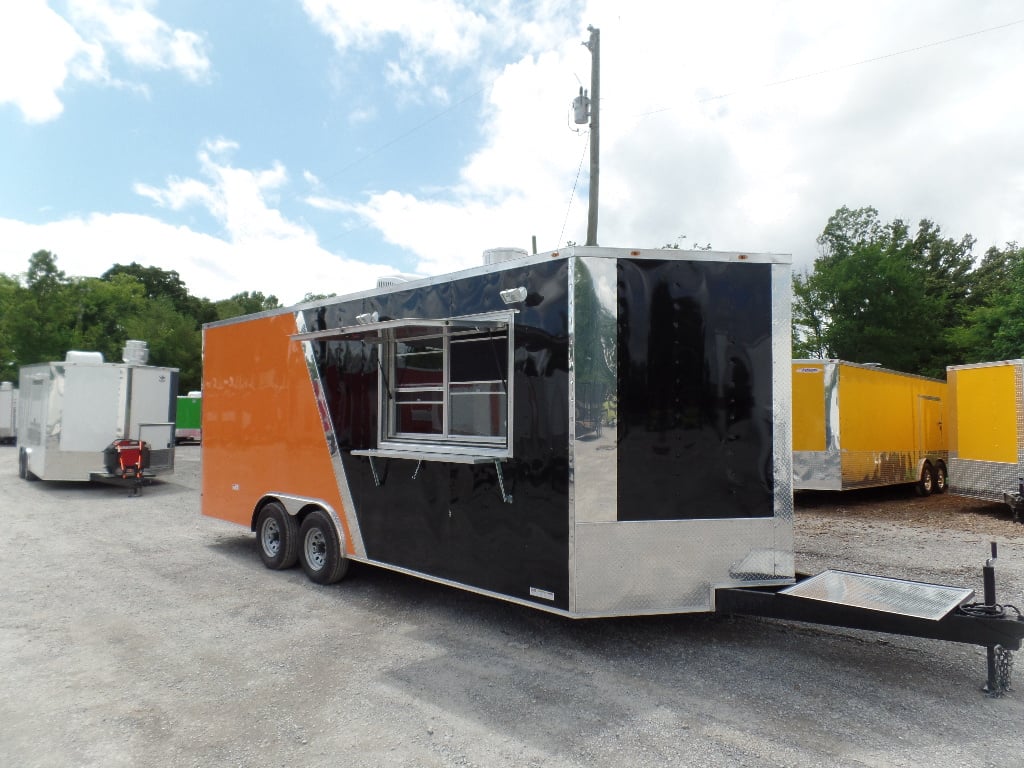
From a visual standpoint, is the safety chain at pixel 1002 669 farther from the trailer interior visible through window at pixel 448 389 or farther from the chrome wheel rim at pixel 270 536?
the chrome wheel rim at pixel 270 536

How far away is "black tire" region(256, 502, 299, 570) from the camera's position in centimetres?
707

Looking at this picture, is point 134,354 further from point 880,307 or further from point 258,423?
point 880,307

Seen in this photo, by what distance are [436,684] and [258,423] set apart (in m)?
4.23

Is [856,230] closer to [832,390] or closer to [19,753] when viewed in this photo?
[832,390]

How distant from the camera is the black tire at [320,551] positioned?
6445mm

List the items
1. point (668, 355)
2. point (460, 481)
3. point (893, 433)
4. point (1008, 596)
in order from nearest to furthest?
point (668, 355)
point (460, 481)
point (1008, 596)
point (893, 433)

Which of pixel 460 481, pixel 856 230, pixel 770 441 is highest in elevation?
pixel 856 230

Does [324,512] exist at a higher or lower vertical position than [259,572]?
higher

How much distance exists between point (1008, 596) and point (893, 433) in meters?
7.61

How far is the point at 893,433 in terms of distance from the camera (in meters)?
13.3

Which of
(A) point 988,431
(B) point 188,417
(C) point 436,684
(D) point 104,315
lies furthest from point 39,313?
(A) point 988,431

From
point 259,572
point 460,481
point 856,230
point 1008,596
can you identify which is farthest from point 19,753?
point 856,230

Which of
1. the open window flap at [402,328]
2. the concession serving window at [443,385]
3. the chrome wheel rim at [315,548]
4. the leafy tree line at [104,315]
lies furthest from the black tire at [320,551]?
the leafy tree line at [104,315]

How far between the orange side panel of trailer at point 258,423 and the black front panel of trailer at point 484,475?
1.90 feet
